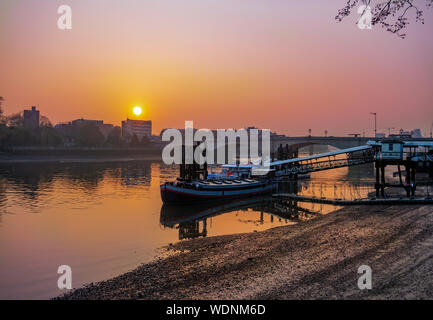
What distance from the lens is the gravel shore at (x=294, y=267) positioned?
11656mm

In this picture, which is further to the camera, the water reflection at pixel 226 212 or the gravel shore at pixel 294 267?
the water reflection at pixel 226 212

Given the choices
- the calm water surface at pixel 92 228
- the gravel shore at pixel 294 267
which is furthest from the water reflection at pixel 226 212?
the gravel shore at pixel 294 267

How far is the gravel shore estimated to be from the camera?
11656mm

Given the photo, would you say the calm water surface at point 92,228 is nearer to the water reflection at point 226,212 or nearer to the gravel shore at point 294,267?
the water reflection at point 226,212

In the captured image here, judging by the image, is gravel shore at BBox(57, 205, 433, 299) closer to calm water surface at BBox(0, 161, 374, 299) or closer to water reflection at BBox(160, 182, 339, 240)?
calm water surface at BBox(0, 161, 374, 299)

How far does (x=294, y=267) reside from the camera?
1393cm

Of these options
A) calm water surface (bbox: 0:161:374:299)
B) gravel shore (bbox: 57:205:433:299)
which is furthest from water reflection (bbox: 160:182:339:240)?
gravel shore (bbox: 57:205:433:299)

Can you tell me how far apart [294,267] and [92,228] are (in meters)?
16.6

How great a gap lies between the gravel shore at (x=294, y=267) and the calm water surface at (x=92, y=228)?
236cm

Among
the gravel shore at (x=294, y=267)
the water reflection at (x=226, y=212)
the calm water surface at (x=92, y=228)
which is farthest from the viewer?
the water reflection at (x=226, y=212)

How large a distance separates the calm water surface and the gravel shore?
2.36 m

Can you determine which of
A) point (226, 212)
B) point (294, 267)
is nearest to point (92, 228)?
point (226, 212)

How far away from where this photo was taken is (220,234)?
24.3m

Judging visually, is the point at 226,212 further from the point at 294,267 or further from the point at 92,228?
the point at 294,267
